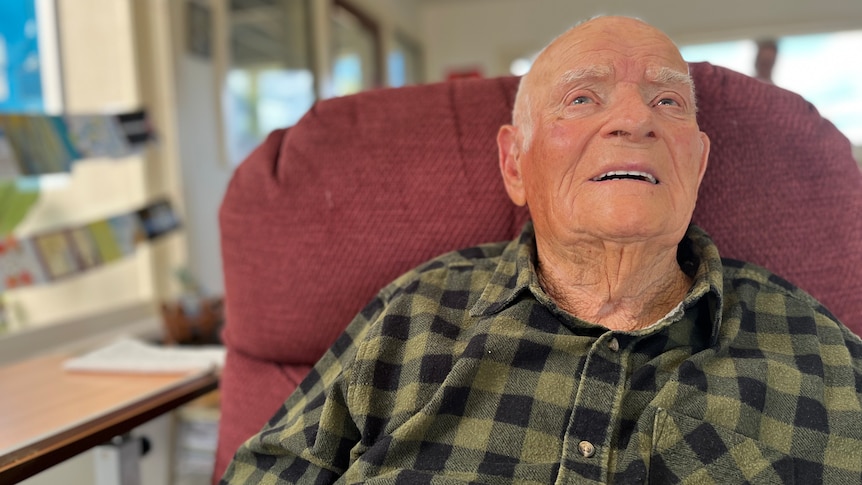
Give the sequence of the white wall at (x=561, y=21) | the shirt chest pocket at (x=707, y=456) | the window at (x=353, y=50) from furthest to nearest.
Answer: the white wall at (x=561, y=21) < the window at (x=353, y=50) < the shirt chest pocket at (x=707, y=456)

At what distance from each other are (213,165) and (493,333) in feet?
6.22

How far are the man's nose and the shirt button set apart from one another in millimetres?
382

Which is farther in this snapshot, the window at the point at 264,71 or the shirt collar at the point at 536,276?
the window at the point at 264,71

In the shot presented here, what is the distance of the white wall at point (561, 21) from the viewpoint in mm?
5293

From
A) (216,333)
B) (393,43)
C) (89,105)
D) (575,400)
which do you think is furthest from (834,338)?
(393,43)

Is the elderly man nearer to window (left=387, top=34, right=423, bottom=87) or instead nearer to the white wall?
window (left=387, top=34, right=423, bottom=87)

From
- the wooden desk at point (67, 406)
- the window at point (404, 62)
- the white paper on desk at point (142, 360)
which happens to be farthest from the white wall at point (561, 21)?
the wooden desk at point (67, 406)

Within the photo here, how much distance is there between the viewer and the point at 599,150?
80 cm

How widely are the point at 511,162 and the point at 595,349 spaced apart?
1.08ft

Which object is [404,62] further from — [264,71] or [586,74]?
[586,74]

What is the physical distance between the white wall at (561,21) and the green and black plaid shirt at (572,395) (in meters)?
4.84


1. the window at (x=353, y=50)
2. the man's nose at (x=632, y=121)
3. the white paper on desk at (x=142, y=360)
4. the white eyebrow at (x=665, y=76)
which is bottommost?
the white paper on desk at (x=142, y=360)

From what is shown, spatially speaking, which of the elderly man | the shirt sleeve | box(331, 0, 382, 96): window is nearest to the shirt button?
the elderly man

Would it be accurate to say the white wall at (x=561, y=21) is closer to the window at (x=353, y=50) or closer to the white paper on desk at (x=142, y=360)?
the window at (x=353, y=50)
